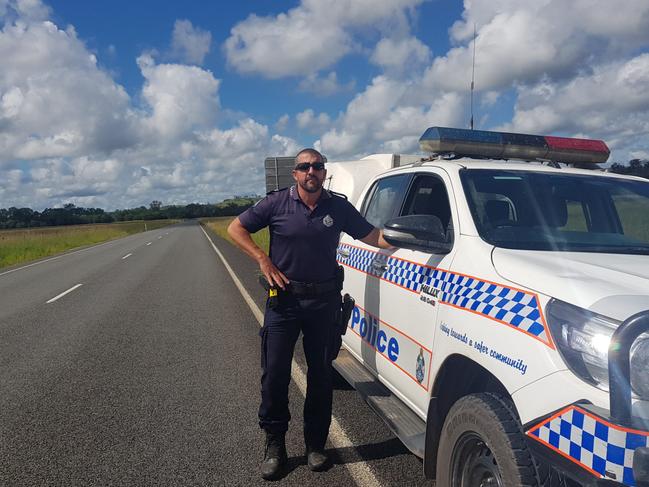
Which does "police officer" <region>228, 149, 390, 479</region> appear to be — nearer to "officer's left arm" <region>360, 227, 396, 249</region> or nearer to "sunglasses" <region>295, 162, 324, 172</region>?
"sunglasses" <region>295, 162, 324, 172</region>

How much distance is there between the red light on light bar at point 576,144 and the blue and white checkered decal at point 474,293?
1678 millimetres

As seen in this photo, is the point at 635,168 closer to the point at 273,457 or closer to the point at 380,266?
the point at 380,266

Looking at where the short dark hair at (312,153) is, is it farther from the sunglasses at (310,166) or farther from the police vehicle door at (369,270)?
the police vehicle door at (369,270)

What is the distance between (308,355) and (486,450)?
155cm

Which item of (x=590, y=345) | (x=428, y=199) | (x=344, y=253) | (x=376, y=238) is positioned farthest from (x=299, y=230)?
(x=590, y=345)

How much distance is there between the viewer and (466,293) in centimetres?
243

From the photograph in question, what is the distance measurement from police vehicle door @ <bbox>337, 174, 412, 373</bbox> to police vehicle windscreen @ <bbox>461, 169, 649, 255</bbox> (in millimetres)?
833

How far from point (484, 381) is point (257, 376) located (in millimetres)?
3214

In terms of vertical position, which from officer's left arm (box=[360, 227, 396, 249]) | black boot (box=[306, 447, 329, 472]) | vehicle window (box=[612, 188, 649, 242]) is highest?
vehicle window (box=[612, 188, 649, 242])

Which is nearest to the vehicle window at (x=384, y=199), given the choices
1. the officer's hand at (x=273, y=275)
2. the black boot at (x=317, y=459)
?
the officer's hand at (x=273, y=275)

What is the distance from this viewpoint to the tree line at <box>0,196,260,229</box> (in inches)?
3780

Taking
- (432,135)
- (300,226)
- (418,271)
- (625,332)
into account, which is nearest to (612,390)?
(625,332)

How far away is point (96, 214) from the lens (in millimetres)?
126500

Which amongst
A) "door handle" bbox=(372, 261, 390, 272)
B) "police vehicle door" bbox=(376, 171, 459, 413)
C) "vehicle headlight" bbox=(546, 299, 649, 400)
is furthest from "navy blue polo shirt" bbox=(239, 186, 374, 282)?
"vehicle headlight" bbox=(546, 299, 649, 400)
